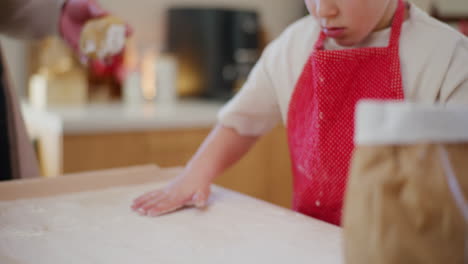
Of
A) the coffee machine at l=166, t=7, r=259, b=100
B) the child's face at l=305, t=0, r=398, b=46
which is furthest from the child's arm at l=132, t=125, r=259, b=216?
the coffee machine at l=166, t=7, r=259, b=100

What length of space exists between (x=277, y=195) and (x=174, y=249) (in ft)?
5.04

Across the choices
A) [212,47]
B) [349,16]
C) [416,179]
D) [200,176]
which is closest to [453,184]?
[416,179]

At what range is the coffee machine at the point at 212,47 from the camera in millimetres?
2301

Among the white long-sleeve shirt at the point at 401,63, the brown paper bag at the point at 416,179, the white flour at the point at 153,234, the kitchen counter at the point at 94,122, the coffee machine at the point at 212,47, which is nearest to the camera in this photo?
the brown paper bag at the point at 416,179

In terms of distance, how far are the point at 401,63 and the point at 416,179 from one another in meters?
0.43

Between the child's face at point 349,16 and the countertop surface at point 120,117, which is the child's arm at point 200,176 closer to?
the child's face at point 349,16

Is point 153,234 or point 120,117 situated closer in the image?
point 153,234

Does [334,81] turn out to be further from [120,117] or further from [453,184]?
[120,117]

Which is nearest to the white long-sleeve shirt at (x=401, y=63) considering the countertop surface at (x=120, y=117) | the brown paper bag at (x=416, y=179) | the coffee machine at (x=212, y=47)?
the brown paper bag at (x=416, y=179)

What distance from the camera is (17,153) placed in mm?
1102

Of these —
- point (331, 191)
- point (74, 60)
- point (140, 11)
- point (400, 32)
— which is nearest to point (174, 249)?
point (331, 191)

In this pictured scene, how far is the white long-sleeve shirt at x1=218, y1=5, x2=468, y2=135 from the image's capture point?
0.74 m

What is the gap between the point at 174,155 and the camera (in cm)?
192

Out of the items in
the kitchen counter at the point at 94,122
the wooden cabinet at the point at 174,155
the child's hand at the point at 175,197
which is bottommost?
the wooden cabinet at the point at 174,155
